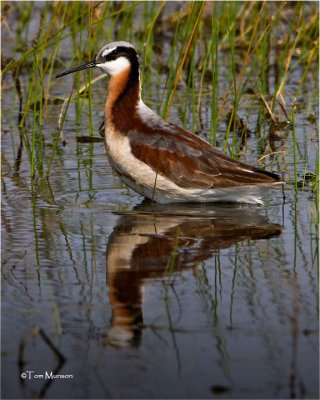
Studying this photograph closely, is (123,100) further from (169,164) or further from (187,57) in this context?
(187,57)

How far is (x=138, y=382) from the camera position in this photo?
170 inches

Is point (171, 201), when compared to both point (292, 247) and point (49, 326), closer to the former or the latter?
point (292, 247)

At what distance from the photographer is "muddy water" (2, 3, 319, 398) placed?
4363 millimetres

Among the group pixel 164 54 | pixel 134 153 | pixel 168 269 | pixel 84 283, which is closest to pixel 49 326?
pixel 84 283

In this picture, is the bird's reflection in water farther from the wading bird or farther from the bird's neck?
the bird's neck

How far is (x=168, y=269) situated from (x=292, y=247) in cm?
91

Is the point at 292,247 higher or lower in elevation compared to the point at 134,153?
lower

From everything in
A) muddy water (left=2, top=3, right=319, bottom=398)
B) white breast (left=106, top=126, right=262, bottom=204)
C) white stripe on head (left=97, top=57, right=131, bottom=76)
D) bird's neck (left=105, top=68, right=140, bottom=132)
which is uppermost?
white stripe on head (left=97, top=57, right=131, bottom=76)

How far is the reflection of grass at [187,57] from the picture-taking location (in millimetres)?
8758

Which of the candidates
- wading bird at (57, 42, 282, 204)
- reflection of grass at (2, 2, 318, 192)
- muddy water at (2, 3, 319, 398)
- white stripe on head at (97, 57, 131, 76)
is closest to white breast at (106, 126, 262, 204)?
wading bird at (57, 42, 282, 204)

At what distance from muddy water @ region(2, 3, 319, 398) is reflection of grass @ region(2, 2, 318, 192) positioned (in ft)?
2.36

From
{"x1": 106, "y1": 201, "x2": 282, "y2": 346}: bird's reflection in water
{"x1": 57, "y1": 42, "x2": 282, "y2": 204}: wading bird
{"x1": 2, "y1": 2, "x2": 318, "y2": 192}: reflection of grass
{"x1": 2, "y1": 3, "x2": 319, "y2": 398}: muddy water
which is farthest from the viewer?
{"x1": 2, "y1": 2, "x2": 318, "y2": 192}: reflection of grass

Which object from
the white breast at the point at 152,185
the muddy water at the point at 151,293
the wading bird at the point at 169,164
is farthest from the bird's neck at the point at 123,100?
the muddy water at the point at 151,293

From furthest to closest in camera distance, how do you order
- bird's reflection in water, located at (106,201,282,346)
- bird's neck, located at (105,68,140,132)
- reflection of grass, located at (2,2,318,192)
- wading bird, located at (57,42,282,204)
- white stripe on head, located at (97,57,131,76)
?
reflection of grass, located at (2,2,318,192)
white stripe on head, located at (97,57,131,76)
bird's neck, located at (105,68,140,132)
wading bird, located at (57,42,282,204)
bird's reflection in water, located at (106,201,282,346)
